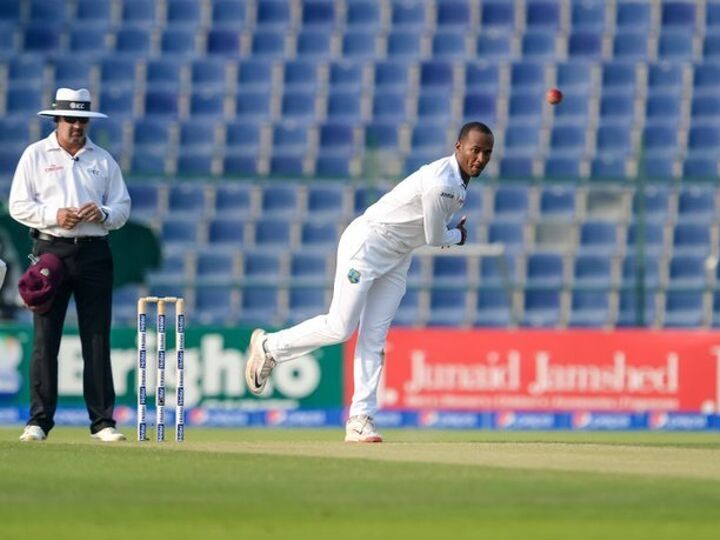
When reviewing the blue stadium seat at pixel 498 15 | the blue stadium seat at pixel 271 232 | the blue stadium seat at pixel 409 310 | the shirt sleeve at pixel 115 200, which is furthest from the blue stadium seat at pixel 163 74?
the shirt sleeve at pixel 115 200

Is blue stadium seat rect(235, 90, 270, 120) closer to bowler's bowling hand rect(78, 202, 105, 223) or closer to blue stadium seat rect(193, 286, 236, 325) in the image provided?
blue stadium seat rect(193, 286, 236, 325)

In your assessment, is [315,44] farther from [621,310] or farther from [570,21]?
[621,310]

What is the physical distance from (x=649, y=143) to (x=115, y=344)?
6840 millimetres

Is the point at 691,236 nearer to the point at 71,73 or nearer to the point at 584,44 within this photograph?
the point at 584,44

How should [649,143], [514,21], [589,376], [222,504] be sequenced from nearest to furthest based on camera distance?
[222,504] → [589,376] → [649,143] → [514,21]

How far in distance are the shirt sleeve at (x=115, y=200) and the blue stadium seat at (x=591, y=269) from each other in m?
9.76

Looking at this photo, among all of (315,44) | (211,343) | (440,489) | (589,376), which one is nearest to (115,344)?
(211,343)

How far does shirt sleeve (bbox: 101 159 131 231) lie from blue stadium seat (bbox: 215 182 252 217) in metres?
9.68

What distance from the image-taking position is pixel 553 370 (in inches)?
675

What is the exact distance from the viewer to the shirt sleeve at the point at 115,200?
10305 mm

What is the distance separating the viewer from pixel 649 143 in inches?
822

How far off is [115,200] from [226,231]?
970 centimetres

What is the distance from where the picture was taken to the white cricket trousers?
10.4 meters

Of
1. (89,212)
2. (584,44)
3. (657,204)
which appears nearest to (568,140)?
(657,204)
